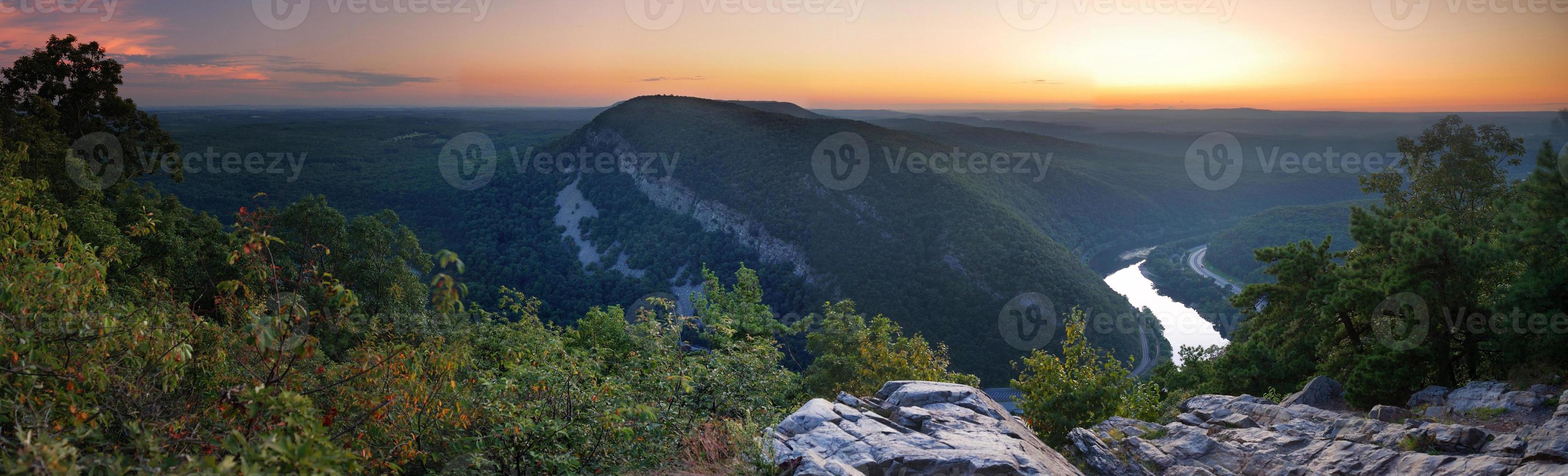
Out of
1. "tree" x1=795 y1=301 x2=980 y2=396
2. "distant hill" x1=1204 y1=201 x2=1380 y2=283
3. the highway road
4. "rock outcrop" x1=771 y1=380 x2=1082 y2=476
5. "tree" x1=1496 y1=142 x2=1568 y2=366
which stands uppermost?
"tree" x1=1496 y1=142 x2=1568 y2=366

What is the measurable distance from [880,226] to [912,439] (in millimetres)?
60799

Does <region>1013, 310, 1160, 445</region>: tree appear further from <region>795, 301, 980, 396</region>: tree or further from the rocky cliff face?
the rocky cliff face

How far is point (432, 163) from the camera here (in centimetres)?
10288

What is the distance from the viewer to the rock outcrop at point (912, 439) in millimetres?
8367

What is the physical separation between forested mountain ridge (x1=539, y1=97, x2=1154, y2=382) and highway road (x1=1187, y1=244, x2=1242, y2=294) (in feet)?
87.6

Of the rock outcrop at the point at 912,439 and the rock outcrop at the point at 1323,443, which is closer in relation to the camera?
the rock outcrop at the point at 912,439

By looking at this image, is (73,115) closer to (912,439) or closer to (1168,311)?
(912,439)

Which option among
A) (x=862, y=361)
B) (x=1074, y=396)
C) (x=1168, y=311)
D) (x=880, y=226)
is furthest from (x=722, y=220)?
(x=1074, y=396)

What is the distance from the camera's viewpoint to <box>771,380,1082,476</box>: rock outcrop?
8.37m

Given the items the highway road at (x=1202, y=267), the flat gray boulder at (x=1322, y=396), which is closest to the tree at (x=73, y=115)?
the flat gray boulder at (x=1322, y=396)

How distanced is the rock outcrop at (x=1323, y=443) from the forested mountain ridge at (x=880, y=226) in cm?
3691

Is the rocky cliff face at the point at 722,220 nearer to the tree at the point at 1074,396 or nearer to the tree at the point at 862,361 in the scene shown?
the tree at the point at 862,361

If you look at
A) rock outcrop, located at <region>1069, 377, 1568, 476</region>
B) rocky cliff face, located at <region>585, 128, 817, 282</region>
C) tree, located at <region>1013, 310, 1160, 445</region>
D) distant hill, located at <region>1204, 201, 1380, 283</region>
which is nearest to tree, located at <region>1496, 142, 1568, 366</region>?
rock outcrop, located at <region>1069, 377, 1568, 476</region>

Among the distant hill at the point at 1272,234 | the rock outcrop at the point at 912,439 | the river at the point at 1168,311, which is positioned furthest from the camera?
the distant hill at the point at 1272,234
